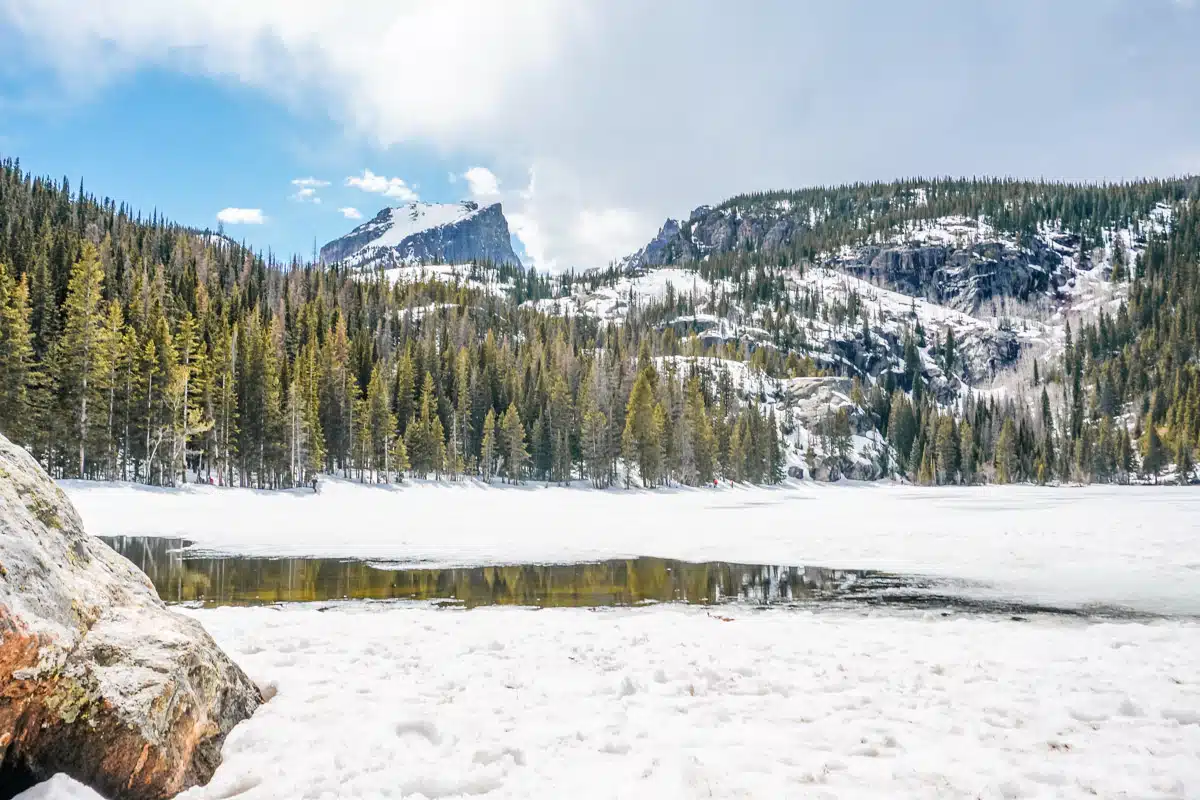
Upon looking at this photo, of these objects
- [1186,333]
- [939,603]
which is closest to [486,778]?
[939,603]

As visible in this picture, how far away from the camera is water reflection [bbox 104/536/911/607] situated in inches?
630

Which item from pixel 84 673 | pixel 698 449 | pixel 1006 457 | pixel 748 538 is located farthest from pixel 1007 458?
pixel 84 673

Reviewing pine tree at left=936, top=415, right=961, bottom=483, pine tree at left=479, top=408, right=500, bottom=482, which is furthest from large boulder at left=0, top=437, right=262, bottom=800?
pine tree at left=936, top=415, right=961, bottom=483

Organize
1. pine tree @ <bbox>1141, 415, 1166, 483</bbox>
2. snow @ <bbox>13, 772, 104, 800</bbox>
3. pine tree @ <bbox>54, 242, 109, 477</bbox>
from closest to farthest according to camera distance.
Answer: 1. snow @ <bbox>13, 772, 104, 800</bbox>
2. pine tree @ <bbox>54, 242, 109, 477</bbox>
3. pine tree @ <bbox>1141, 415, 1166, 483</bbox>

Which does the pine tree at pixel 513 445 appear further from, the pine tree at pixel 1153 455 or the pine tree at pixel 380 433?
the pine tree at pixel 1153 455

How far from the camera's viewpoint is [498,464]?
3595 inches

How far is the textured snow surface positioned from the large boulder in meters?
16.9

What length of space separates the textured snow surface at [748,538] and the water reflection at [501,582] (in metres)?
2.02

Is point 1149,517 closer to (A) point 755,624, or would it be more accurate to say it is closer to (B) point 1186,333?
(A) point 755,624

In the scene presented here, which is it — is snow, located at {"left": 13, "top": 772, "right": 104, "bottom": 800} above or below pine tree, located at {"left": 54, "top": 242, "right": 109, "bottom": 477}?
below

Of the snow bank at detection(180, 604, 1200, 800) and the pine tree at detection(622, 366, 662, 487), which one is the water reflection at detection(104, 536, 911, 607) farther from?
the pine tree at detection(622, 366, 662, 487)

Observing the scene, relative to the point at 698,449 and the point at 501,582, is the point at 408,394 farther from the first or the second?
the point at 501,582

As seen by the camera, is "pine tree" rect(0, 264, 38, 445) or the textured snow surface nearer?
the textured snow surface

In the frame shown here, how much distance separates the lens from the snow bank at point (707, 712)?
5.21m
